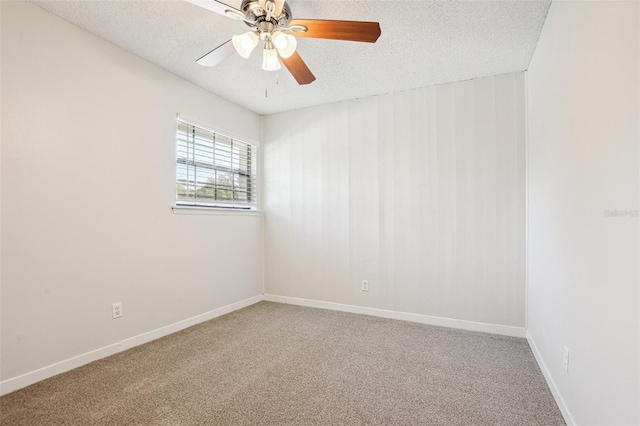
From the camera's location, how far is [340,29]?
1.71m

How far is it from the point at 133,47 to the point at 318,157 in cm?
212

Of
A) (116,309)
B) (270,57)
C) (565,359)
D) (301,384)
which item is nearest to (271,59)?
(270,57)

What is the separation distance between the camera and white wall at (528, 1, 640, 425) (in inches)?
42.9

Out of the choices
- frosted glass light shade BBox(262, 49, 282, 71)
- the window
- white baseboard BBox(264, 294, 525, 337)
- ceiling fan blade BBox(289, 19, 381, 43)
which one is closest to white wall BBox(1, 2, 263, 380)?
the window

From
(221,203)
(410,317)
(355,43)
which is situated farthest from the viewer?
(221,203)

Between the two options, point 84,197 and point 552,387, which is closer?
point 552,387

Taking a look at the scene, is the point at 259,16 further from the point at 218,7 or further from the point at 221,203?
the point at 221,203

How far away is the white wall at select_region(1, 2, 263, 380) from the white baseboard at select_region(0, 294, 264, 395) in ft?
0.14

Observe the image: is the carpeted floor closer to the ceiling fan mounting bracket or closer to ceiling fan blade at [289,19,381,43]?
ceiling fan blade at [289,19,381,43]

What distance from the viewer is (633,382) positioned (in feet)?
3.42

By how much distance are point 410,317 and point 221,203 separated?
97.0 inches

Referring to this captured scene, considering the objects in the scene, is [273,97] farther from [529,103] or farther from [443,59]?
[529,103]

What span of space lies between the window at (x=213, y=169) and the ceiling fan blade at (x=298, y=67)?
1.55m

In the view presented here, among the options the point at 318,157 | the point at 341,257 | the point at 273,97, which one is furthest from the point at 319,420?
the point at 273,97
